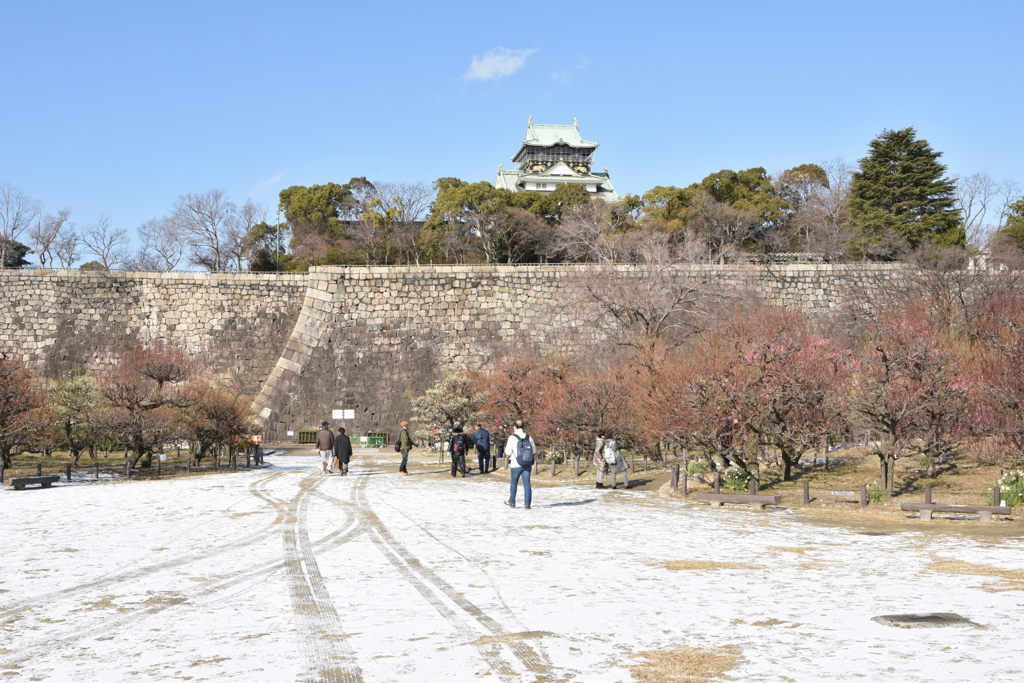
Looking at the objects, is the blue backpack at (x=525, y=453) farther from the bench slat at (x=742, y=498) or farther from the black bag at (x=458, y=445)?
the black bag at (x=458, y=445)

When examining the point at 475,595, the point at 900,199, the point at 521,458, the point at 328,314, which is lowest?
the point at 475,595

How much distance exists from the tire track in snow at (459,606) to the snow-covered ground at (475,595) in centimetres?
2

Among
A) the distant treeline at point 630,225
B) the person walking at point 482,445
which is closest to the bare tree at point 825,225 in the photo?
the distant treeline at point 630,225

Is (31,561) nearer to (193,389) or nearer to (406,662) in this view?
(406,662)

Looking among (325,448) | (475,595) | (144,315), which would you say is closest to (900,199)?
(325,448)

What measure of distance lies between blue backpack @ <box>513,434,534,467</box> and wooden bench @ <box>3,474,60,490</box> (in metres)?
10.2

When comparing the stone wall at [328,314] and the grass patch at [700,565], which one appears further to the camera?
the stone wall at [328,314]

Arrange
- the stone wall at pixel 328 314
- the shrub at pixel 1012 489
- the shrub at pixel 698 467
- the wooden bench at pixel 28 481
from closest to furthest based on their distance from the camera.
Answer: the shrub at pixel 1012 489
the wooden bench at pixel 28 481
the shrub at pixel 698 467
the stone wall at pixel 328 314

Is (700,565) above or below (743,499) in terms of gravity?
above

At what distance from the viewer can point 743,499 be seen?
47.5 feet

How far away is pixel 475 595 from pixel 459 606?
439 millimetres

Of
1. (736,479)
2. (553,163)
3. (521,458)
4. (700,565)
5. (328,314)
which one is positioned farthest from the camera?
(553,163)

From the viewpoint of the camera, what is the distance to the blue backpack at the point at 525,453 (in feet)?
44.7

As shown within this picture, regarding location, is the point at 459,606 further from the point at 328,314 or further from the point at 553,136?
the point at 553,136
